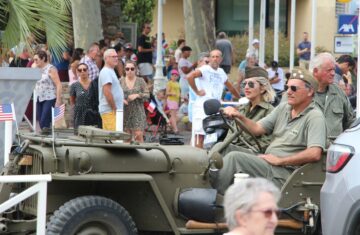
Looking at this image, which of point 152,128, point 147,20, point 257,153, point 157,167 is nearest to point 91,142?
point 157,167

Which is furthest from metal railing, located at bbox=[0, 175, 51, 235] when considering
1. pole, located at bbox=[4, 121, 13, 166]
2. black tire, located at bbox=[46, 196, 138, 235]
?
pole, located at bbox=[4, 121, 13, 166]

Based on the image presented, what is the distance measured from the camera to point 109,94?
13.2 m

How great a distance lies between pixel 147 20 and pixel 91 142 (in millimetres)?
37230

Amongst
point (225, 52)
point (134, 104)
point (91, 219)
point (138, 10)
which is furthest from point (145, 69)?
point (91, 219)

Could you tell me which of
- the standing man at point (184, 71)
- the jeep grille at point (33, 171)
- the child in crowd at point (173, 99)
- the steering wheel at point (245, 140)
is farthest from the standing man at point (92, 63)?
the jeep grille at point (33, 171)

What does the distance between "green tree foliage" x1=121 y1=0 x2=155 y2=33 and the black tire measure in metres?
35.7

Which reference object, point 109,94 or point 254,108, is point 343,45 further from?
point 254,108

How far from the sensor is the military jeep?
7.31 meters

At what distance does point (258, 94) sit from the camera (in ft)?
29.4

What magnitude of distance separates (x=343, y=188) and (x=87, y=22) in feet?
62.0

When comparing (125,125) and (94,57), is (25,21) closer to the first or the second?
(125,125)

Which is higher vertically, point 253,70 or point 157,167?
point 253,70

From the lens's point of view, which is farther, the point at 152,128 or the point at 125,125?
the point at 152,128

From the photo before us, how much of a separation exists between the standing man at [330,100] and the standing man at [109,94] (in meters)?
4.26
